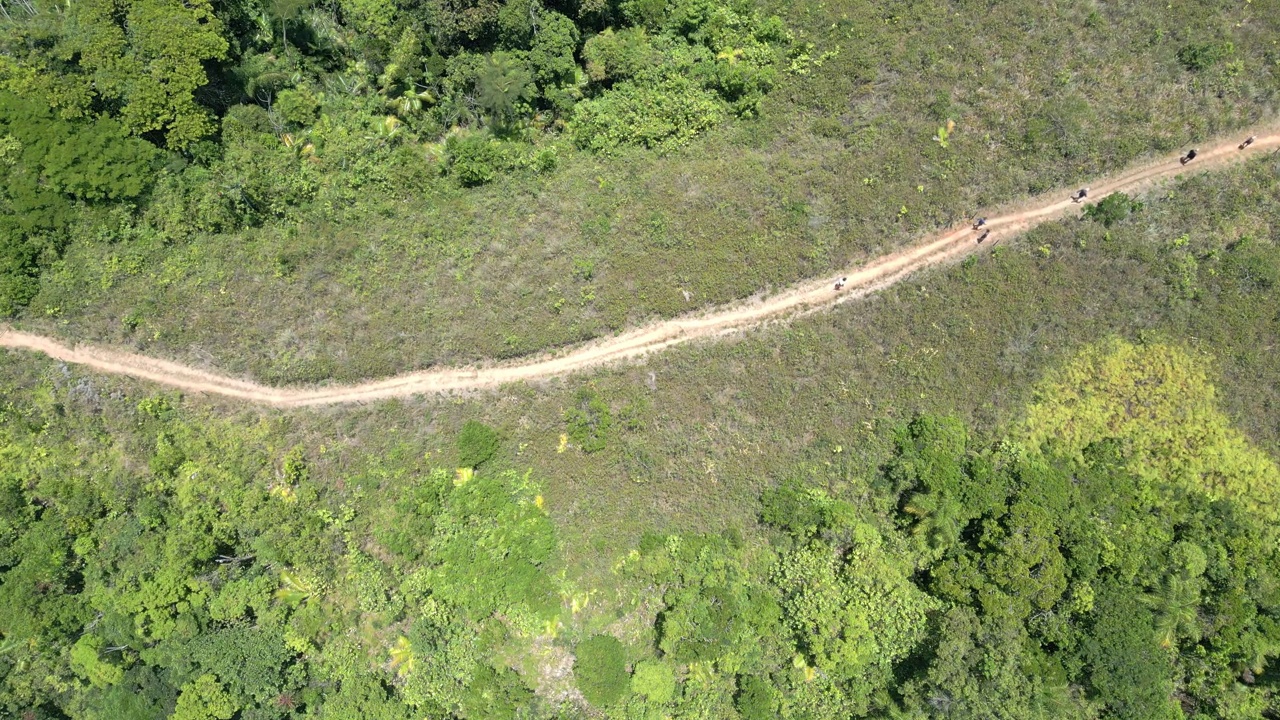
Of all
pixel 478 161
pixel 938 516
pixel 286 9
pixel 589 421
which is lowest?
pixel 938 516

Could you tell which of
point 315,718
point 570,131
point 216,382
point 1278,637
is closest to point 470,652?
point 315,718

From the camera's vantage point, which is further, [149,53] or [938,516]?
[149,53]

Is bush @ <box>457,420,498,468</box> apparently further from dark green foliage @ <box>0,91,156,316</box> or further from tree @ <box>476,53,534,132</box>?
dark green foliage @ <box>0,91,156,316</box>

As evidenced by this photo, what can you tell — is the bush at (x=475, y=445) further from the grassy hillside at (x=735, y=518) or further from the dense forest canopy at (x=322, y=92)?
the dense forest canopy at (x=322, y=92)

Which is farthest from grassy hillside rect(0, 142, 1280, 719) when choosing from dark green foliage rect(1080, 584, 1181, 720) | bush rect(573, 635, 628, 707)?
dark green foliage rect(1080, 584, 1181, 720)

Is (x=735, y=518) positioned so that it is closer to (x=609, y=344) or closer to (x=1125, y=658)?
(x=609, y=344)

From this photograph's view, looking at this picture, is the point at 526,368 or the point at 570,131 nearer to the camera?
the point at 526,368

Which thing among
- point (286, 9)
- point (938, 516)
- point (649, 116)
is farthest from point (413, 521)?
point (286, 9)

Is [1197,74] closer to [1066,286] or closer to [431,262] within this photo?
[1066,286]
